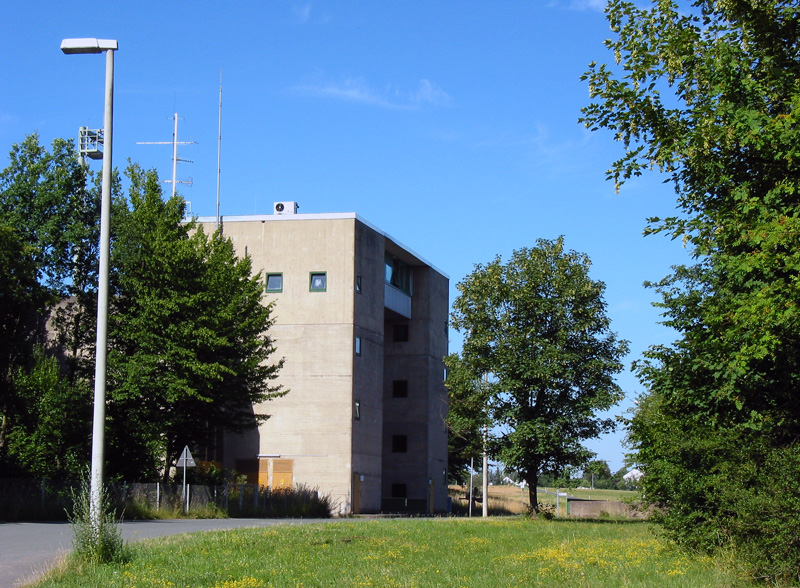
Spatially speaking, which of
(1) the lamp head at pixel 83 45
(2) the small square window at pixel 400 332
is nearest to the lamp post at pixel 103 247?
(1) the lamp head at pixel 83 45

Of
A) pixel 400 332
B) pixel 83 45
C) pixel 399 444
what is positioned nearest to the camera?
pixel 83 45

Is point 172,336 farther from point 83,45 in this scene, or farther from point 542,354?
point 83,45

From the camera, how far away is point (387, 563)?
56.5 ft

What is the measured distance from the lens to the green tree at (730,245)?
546 inches

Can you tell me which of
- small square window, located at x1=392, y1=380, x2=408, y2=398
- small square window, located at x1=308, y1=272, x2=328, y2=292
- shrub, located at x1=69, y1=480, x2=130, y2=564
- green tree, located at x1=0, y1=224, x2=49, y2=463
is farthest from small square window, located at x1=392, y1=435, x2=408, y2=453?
shrub, located at x1=69, y1=480, x2=130, y2=564

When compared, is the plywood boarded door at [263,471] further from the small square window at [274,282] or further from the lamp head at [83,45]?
the lamp head at [83,45]

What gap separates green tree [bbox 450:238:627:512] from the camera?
131ft

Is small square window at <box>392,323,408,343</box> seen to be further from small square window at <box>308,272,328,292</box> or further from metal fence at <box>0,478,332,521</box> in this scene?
metal fence at <box>0,478,332,521</box>

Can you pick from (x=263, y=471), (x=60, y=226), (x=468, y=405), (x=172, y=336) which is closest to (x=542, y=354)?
(x=468, y=405)

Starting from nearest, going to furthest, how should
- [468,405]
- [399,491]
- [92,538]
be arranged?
[92,538], [468,405], [399,491]

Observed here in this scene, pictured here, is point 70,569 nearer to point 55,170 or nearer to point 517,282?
point 517,282

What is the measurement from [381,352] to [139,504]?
23.8 meters

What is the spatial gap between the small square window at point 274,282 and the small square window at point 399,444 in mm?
15950

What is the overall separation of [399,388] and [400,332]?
3917 mm
